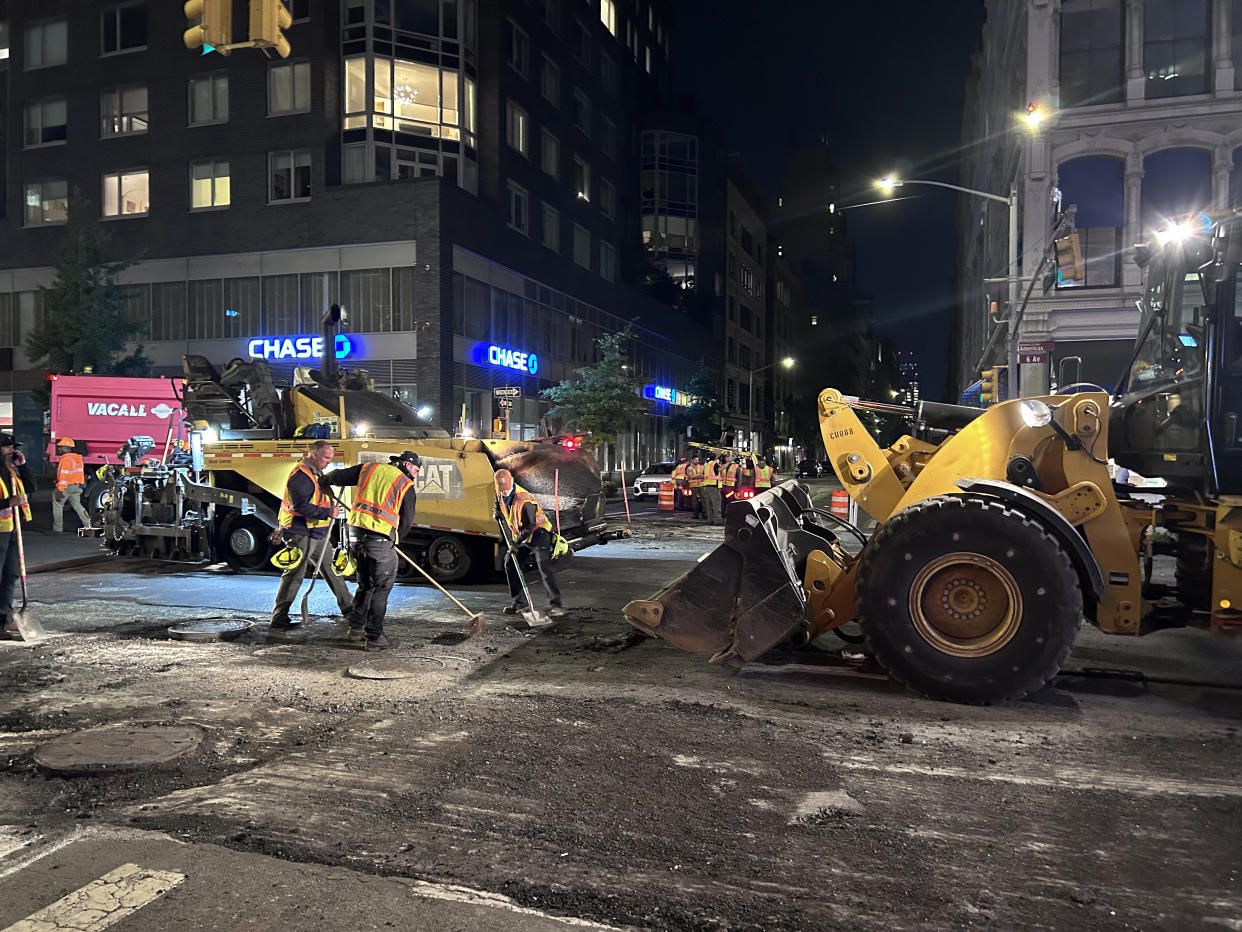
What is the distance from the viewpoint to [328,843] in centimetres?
398

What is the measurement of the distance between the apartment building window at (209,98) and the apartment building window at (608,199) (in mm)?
18850

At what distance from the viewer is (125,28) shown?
3534 cm

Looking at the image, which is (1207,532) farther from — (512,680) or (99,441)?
(99,441)

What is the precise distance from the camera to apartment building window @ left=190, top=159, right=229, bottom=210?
1324 inches

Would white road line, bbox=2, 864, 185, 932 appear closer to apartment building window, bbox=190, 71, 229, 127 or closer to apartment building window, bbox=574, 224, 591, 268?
apartment building window, bbox=190, 71, 229, 127

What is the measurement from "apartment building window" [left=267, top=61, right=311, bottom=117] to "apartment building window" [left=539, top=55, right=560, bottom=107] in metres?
10.5

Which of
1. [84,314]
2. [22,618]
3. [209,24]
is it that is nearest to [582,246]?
[84,314]

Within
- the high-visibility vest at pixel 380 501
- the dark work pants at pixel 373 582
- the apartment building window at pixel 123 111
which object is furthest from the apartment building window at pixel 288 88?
the dark work pants at pixel 373 582

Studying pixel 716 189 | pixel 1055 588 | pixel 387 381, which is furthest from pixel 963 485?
pixel 716 189

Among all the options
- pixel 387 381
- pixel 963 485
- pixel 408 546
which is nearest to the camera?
pixel 963 485

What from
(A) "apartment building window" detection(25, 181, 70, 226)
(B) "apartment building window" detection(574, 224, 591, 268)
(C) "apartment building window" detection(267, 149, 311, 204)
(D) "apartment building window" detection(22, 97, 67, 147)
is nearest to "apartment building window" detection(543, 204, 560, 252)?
(B) "apartment building window" detection(574, 224, 591, 268)

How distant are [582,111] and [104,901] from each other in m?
45.6

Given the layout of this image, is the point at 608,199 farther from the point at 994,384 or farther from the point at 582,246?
the point at 994,384

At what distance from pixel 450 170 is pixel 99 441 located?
1565cm
